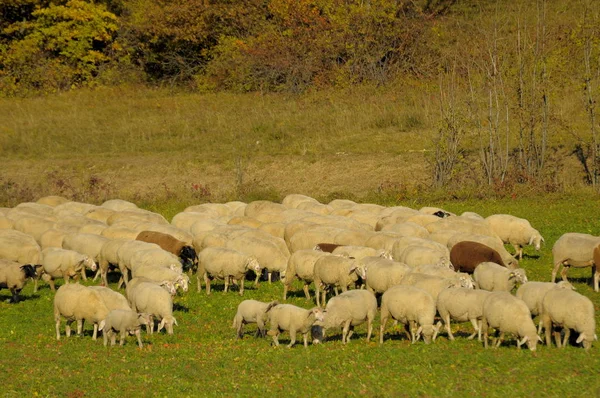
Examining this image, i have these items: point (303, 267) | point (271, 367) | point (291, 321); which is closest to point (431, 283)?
point (291, 321)

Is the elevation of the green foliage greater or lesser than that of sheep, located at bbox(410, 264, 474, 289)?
greater

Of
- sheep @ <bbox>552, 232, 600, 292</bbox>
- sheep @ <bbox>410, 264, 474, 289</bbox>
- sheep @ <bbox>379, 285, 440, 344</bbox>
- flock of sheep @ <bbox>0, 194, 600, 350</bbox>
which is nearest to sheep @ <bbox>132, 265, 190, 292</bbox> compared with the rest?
flock of sheep @ <bbox>0, 194, 600, 350</bbox>

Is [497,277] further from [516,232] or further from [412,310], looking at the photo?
[516,232]

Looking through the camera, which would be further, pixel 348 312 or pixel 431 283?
pixel 431 283

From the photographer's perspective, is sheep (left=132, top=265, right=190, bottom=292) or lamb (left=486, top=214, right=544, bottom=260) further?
lamb (left=486, top=214, right=544, bottom=260)

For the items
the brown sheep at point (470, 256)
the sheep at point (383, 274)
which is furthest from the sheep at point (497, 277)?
the brown sheep at point (470, 256)

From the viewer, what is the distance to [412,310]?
1581cm

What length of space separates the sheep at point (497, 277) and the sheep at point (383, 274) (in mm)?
1449

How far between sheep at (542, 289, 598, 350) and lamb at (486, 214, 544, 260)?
8714 millimetres

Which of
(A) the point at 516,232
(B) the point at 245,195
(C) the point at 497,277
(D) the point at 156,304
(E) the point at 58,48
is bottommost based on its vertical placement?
(B) the point at 245,195

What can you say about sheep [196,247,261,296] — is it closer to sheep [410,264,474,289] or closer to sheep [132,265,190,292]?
sheep [132,265,190,292]

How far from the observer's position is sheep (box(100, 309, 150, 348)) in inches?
642

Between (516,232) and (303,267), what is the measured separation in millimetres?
6861

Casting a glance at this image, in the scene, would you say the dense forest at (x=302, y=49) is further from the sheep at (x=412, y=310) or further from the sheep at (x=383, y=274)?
the sheep at (x=412, y=310)
